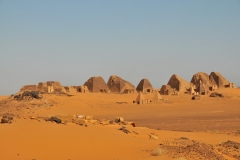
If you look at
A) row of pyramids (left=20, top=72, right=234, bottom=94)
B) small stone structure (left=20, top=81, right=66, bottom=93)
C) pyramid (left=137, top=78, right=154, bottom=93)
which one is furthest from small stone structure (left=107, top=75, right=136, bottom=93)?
small stone structure (left=20, top=81, right=66, bottom=93)

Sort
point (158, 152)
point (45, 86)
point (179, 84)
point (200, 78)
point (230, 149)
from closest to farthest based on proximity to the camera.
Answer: point (158, 152) → point (230, 149) → point (45, 86) → point (179, 84) → point (200, 78)

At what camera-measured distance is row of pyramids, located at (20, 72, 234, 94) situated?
46719mm

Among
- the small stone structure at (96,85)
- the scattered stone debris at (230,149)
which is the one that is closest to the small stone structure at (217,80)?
the small stone structure at (96,85)

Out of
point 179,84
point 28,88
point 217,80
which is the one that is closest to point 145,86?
point 179,84

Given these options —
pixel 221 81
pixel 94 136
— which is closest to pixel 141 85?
pixel 221 81

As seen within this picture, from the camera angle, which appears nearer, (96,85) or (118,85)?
(96,85)

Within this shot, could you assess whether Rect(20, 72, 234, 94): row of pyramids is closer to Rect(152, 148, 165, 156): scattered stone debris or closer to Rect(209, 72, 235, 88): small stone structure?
Rect(209, 72, 235, 88): small stone structure

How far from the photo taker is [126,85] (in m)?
61.0

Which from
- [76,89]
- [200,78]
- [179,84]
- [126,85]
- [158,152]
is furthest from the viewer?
[200,78]

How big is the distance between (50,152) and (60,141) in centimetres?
87

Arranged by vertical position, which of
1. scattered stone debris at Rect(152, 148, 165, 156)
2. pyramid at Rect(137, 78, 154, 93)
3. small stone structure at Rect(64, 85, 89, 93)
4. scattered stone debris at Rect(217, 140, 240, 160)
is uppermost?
pyramid at Rect(137, 78, 154, 93)

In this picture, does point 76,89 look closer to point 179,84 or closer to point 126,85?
point 126,85

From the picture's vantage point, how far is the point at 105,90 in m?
56.1

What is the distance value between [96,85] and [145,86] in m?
10.1
